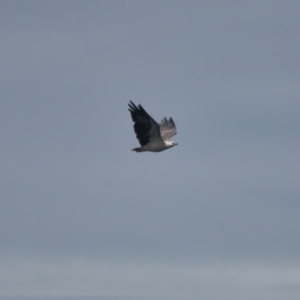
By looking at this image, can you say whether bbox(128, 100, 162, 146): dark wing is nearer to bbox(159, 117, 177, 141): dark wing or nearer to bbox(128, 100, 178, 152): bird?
bbox(128, 100, 178, 152): bird

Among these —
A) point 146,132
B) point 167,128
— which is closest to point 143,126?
point 146,132

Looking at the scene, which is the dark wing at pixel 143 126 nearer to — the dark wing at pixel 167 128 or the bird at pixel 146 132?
the bird at pixel 146 132

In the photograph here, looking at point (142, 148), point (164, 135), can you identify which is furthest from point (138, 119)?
point (164, 135)

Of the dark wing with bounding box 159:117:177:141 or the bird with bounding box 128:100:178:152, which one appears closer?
the bird with bounding box 128:100:178:152

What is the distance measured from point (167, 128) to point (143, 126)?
29.3 feet

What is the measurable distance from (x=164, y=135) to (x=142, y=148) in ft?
19.7

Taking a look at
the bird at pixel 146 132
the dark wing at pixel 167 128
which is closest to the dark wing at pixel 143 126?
the bird at pixel 146 132

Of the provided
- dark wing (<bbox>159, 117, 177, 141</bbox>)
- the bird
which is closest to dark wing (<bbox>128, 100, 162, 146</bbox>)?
the bird

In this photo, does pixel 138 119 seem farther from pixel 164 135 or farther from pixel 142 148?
pixel 164 135

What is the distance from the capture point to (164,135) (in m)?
70.9

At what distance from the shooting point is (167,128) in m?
71.9

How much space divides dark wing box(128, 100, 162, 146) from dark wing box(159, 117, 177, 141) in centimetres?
627

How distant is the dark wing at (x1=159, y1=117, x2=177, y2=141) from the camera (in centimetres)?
7099

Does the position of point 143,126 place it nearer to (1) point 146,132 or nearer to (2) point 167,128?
(1) point 146,132
